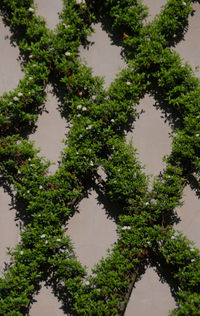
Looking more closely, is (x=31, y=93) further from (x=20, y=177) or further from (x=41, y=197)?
(x=41, y=197)

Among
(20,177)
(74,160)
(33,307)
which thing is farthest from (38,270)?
(74,160)

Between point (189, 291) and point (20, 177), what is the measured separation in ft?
7.01

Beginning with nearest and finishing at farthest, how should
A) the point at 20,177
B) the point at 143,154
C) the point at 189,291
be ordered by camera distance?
the point at 189,291, the point at 20,177, the point at 143,154

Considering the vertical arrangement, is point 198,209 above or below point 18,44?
below

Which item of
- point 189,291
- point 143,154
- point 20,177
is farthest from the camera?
point 143,154

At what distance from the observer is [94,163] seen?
3.49m

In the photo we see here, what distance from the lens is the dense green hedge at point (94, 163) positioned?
10.9ft

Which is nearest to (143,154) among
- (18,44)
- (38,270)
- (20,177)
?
(20,177)

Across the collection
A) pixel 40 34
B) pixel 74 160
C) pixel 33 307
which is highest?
pixel 40 34

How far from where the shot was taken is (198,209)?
365 cm

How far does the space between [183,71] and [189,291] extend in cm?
236

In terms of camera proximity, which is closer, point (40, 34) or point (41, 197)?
point (41, 197)

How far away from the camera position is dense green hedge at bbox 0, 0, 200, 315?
3322mm

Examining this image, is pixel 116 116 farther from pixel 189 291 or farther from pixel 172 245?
pixel 189 291
